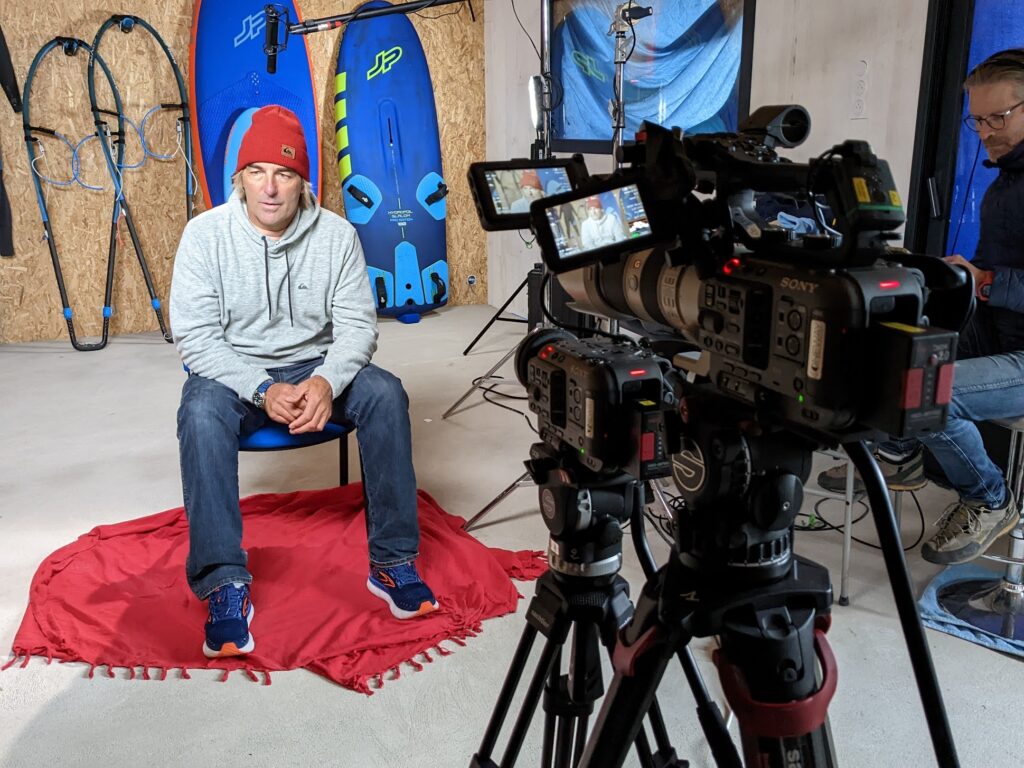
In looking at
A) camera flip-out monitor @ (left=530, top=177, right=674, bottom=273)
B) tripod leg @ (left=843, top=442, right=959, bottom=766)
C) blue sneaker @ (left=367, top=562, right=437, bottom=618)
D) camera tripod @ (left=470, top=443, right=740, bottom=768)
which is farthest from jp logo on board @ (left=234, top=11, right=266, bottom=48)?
tripod leg @ (left=843, top=442, right=959, bottom=766)

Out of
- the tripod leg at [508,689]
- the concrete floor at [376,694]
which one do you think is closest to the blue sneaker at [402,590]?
the concrete floor at [376,694]

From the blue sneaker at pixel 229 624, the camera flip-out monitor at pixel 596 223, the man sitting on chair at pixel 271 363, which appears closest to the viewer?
the camera flip-out monitor at pixel 596 223

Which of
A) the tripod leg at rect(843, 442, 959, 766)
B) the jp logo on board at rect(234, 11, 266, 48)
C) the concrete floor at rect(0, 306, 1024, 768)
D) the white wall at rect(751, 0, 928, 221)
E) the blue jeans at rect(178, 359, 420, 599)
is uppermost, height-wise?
the jp logo on board at rect(234, 11, 266, 48)

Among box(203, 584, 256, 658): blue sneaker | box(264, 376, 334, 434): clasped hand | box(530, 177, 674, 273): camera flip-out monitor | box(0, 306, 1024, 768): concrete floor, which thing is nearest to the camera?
box(530, 177, 674, 273): camera flip-out monitor

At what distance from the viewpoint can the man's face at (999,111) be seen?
70.9 inches

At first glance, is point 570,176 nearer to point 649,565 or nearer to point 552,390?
point 552,390

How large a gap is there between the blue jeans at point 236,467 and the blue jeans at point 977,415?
110 centimetres

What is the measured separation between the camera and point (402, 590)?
189cm

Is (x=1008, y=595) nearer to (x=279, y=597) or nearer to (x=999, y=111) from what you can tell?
(x=999, y=111)

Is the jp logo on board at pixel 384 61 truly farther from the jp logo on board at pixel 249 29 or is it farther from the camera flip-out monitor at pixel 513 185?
the camera flip-out monitor at pixel 513 185

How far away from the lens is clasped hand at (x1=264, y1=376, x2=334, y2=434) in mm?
1936

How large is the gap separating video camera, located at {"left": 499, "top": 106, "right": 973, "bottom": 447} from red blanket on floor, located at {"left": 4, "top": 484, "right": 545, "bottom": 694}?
3.72 ft

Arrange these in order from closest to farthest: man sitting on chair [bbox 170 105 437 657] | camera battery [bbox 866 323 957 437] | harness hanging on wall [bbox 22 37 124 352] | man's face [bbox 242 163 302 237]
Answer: camera battery [bbox 866 323 957 437] < man sitting on chair [bbox 170 105 437 657] < man's face [bbox 242 163 302 237] < harness hanging on wall [bbox 22 37 124 352]

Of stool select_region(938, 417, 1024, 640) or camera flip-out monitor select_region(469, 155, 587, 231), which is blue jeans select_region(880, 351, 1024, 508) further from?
camera flip-out monitor select_region(469, 155, 587, 231)
